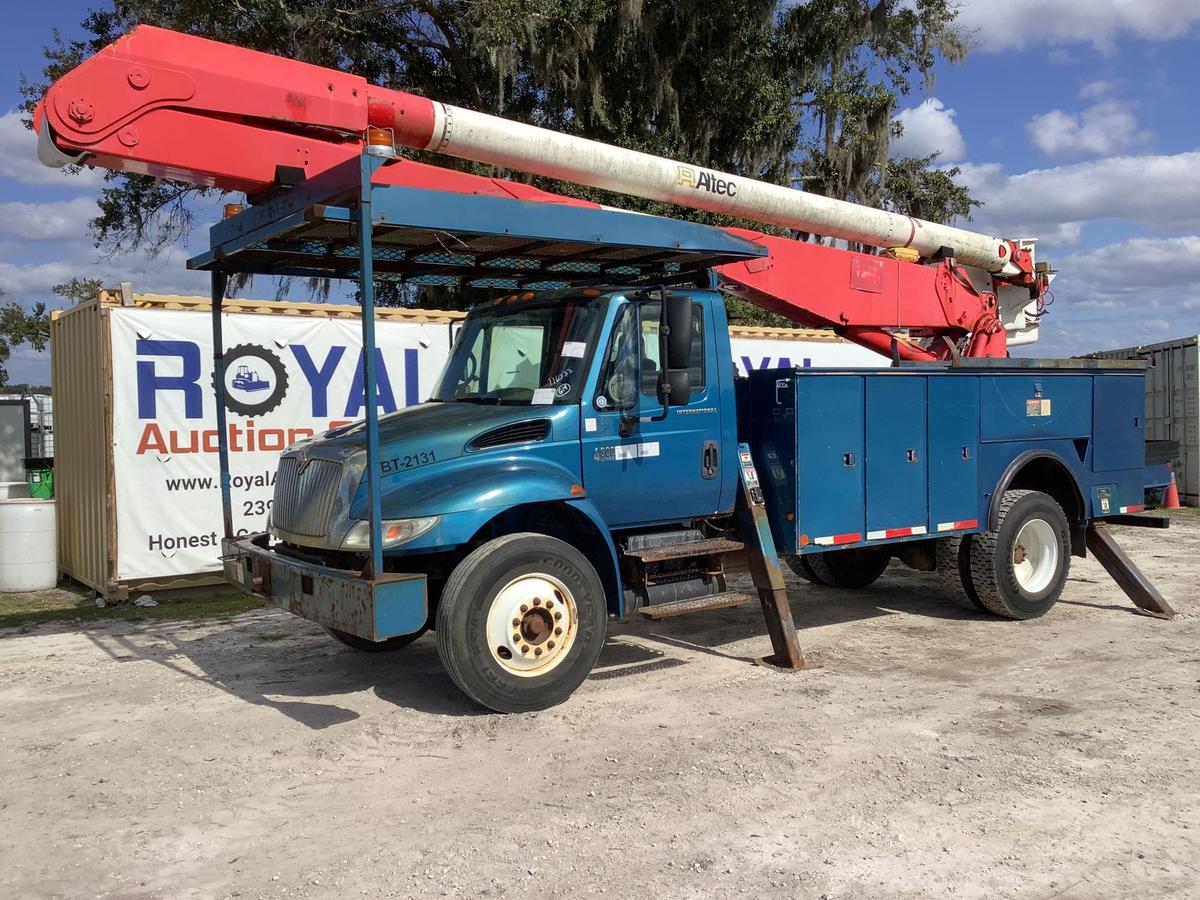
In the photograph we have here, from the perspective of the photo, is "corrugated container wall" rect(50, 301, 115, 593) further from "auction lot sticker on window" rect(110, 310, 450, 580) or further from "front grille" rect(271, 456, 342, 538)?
"front grille" rect(271, 456, 342, 538)

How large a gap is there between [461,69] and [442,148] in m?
13.8

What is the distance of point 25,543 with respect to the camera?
1075cm

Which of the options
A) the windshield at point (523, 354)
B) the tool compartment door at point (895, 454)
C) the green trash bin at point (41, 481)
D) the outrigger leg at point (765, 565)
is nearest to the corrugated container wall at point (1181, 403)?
the tool compartment door at point (895, 454)

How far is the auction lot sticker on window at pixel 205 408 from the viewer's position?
10133 mm

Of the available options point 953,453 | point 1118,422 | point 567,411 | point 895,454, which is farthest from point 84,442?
point 1118,422

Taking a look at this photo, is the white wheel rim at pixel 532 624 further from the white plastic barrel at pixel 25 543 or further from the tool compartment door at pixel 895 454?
the white plastic barrel at pixel 25 543

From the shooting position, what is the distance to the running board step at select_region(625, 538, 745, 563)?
6.66m

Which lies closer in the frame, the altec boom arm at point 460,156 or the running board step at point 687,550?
the altec boom arm at point 460,156

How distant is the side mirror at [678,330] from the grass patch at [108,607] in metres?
5.47

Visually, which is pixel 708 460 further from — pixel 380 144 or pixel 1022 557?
pixel 1022 557

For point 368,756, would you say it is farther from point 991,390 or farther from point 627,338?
point 991,390

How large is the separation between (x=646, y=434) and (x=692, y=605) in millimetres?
1171

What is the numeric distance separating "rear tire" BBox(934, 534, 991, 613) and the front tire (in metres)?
3.76

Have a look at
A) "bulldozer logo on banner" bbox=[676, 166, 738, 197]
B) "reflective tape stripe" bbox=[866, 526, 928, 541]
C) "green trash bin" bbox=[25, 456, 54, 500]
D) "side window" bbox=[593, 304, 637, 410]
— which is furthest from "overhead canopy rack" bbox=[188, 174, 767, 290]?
"green trash bin" bbox=[25, 456, 54, 500]
